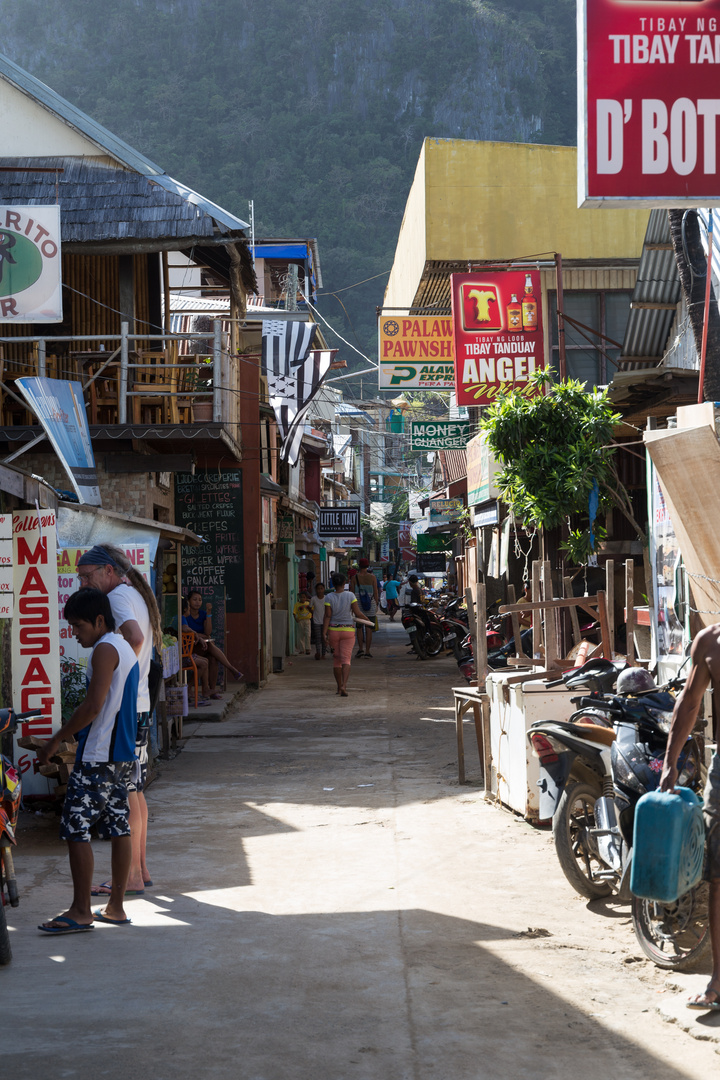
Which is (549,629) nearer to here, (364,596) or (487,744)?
(487,744)

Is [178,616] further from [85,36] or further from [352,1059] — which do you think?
[85,36]

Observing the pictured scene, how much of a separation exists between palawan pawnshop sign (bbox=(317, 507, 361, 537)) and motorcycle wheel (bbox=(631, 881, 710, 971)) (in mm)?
28096

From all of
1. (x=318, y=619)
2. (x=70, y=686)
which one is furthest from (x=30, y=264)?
(x=318, y=619)

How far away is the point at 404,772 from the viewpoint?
10.4 meters

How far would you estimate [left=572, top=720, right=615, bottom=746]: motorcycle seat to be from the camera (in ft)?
20.0

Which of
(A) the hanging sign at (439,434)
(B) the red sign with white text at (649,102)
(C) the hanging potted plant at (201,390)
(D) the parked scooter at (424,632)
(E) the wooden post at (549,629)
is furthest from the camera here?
(D) the parked scooter at (424,632)

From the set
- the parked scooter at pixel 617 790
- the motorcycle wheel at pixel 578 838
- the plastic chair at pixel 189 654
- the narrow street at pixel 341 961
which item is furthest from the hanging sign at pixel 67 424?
the motorcycle wheel at pixel 578 838

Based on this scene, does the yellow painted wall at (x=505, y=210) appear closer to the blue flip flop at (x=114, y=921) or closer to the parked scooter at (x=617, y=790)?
the parked scooter at (x=617, y=790)

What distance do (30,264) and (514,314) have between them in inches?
253

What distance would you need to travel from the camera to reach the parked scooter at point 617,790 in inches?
197

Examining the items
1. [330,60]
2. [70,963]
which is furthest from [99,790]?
[330,60]

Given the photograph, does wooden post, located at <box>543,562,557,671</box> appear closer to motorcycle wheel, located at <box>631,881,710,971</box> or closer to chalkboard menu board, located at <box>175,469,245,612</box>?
motorcycle wheel, located at <box>631,881,710,971</box>

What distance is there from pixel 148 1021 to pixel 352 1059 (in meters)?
0.85

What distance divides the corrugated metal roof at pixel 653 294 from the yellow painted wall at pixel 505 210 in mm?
5706
